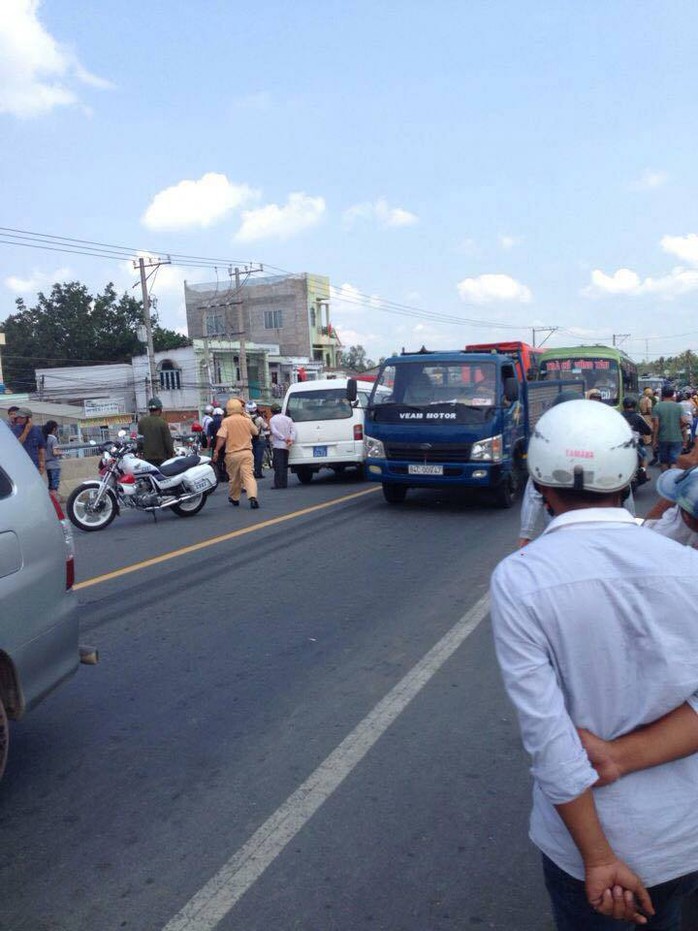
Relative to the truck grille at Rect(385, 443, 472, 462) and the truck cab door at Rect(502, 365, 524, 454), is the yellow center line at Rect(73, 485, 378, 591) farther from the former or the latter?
the truck cab door at Rect(502, 365, 524, 454)

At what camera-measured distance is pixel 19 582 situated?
3986mm

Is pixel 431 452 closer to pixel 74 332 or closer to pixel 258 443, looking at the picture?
pixel 258 443

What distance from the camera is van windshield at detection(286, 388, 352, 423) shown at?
57.7 feet

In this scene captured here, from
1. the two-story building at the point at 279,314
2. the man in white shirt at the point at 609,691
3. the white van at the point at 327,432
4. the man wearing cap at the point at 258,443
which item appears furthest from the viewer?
the two-story building at the point at 279,314

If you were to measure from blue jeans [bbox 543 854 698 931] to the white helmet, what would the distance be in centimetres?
83

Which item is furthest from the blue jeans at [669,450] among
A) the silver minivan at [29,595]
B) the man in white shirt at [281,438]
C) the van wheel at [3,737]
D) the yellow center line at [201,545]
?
the van wheel at [3,737]

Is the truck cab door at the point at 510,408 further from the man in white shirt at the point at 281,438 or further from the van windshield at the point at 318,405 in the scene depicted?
the man in white shirt at the point at 281,438

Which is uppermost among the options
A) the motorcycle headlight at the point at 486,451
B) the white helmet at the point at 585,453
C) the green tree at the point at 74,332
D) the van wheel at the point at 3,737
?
the green tree at the point at 74,332

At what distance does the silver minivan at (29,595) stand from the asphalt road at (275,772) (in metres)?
0.49

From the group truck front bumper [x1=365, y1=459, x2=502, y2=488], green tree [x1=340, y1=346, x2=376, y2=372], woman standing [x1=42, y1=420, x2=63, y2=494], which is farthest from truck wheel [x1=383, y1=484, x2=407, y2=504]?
green tree [x1=340, y1=346, x2=376, y2=372]

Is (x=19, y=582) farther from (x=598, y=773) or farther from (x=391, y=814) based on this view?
(x=598, y=773)

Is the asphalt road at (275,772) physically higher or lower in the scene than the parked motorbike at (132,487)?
lower

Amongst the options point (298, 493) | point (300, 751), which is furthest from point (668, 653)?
point (298, 493)

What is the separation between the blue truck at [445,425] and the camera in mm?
12297
